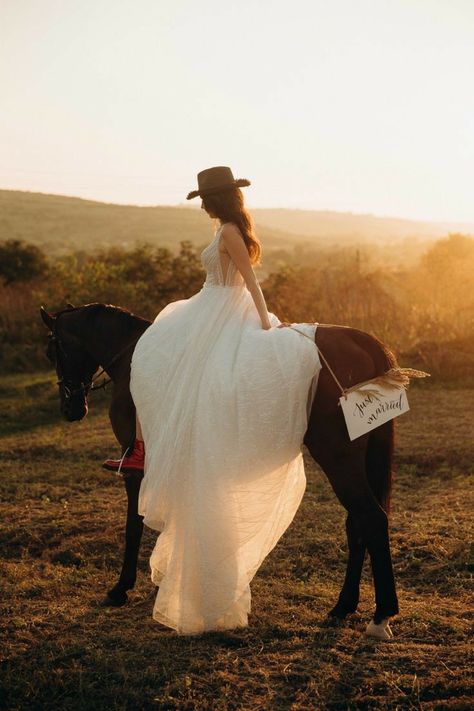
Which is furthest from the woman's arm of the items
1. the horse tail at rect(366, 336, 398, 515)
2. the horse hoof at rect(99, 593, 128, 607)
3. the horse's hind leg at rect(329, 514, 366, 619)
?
the horse hoof at rect(99, 593, 128, 607)

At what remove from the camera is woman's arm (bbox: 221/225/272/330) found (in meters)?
4.15

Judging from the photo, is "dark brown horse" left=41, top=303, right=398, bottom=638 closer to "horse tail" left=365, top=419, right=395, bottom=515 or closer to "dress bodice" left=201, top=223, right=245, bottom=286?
"horse tail" left=365, top=419, right=395, bottom=515

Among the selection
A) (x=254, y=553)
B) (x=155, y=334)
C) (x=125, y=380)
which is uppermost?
(x=155, y=334)

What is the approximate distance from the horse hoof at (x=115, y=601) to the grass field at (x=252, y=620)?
0.05 metres

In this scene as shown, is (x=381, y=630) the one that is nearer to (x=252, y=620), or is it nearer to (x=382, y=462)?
(x=252, y=620)

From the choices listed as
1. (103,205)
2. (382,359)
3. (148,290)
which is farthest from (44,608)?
(103,205)

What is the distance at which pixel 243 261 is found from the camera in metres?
4.18

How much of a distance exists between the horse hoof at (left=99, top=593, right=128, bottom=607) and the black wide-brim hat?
2629 mm

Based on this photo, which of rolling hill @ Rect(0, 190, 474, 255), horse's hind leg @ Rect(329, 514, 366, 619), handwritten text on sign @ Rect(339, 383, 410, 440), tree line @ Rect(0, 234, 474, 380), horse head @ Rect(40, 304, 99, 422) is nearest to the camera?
handwritten text on sign @ Rect(339, 383, 410, 440)

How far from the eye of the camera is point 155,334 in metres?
4.33

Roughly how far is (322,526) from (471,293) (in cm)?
1409

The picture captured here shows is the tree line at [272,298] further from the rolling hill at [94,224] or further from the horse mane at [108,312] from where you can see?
the rolling hill at [94,224]

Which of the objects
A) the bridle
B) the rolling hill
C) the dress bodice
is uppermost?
the rolling hill

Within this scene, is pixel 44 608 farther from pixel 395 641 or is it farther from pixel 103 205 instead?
pixel 103 205
